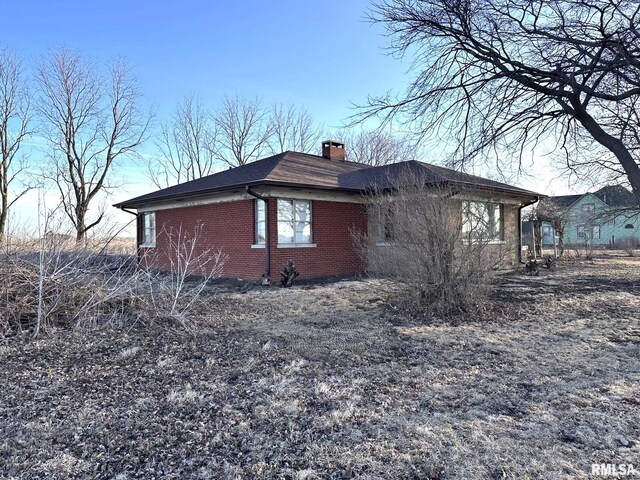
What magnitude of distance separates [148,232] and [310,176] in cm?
801

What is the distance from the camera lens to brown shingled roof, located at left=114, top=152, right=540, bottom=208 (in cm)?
1155

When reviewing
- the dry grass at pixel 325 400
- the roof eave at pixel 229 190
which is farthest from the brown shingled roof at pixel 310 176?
the dry grass at pixel 325 400

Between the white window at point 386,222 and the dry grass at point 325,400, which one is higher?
the white window at point 386,222

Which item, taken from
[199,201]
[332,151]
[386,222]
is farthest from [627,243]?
[199,201]

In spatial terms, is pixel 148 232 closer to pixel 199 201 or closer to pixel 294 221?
pixel 199 201

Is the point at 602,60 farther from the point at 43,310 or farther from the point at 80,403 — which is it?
the point at 43,310

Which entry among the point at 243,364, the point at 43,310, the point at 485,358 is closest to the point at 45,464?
the point at 243,364

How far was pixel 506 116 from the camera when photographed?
33.8 ft

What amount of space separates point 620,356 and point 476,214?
317 centimetres

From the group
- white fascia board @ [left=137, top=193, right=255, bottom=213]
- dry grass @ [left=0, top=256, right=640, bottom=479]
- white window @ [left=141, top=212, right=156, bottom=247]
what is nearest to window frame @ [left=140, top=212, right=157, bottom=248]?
white window @ [left=141, top=212, right=156, bottom=247]

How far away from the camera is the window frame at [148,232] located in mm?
16672

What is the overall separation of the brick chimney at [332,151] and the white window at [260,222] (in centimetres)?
667

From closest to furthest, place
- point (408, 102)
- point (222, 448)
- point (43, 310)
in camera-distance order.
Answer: point (222, 448) < point (43, 310) < point (408, 102)

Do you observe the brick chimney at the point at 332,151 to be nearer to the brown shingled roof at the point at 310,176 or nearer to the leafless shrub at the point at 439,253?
the brown shingled roof at the point at 310,176
